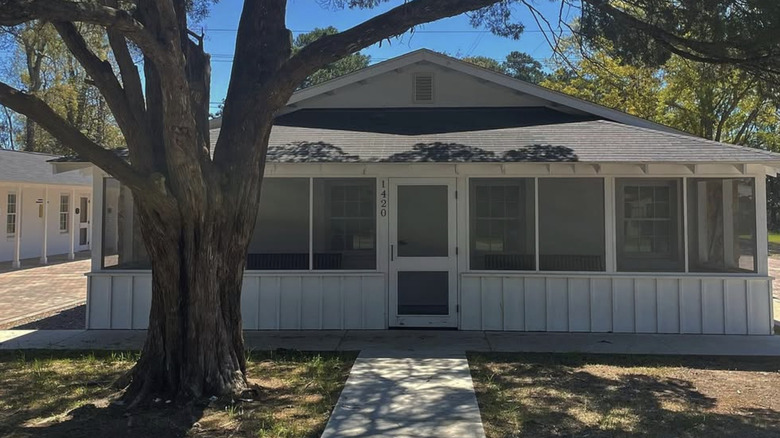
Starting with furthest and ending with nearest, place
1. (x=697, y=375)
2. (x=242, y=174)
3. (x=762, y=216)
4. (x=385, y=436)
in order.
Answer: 1. (x=762, y=216)
2. (x=697, y=375)
3. (x=242, y=174)
4. (x=385, y=436)

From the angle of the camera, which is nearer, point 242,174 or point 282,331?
point 242,174

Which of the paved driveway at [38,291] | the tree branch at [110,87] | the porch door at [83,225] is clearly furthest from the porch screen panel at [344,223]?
the porch door at [83,225]

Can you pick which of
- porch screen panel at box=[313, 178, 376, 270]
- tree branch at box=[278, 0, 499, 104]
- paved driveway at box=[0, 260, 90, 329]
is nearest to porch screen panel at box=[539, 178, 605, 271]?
porch screen panel at box=[313, 178, 376, 270]

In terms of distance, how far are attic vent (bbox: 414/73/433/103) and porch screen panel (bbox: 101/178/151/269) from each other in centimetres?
544

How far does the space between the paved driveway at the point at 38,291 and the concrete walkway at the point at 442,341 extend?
175 cm

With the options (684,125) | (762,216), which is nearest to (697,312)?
(762,216)

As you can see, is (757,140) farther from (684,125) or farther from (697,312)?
(697,312)

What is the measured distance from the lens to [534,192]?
8969 mm

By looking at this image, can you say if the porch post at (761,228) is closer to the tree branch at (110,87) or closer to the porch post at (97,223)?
the tree branch at (110,87)

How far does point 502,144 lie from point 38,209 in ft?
58.4

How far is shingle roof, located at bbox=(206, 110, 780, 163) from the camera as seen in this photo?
800cm

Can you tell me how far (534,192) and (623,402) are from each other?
4.08 meters

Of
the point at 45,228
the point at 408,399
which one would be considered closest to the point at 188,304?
the point at 408,399

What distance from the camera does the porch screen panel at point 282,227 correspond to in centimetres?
915
